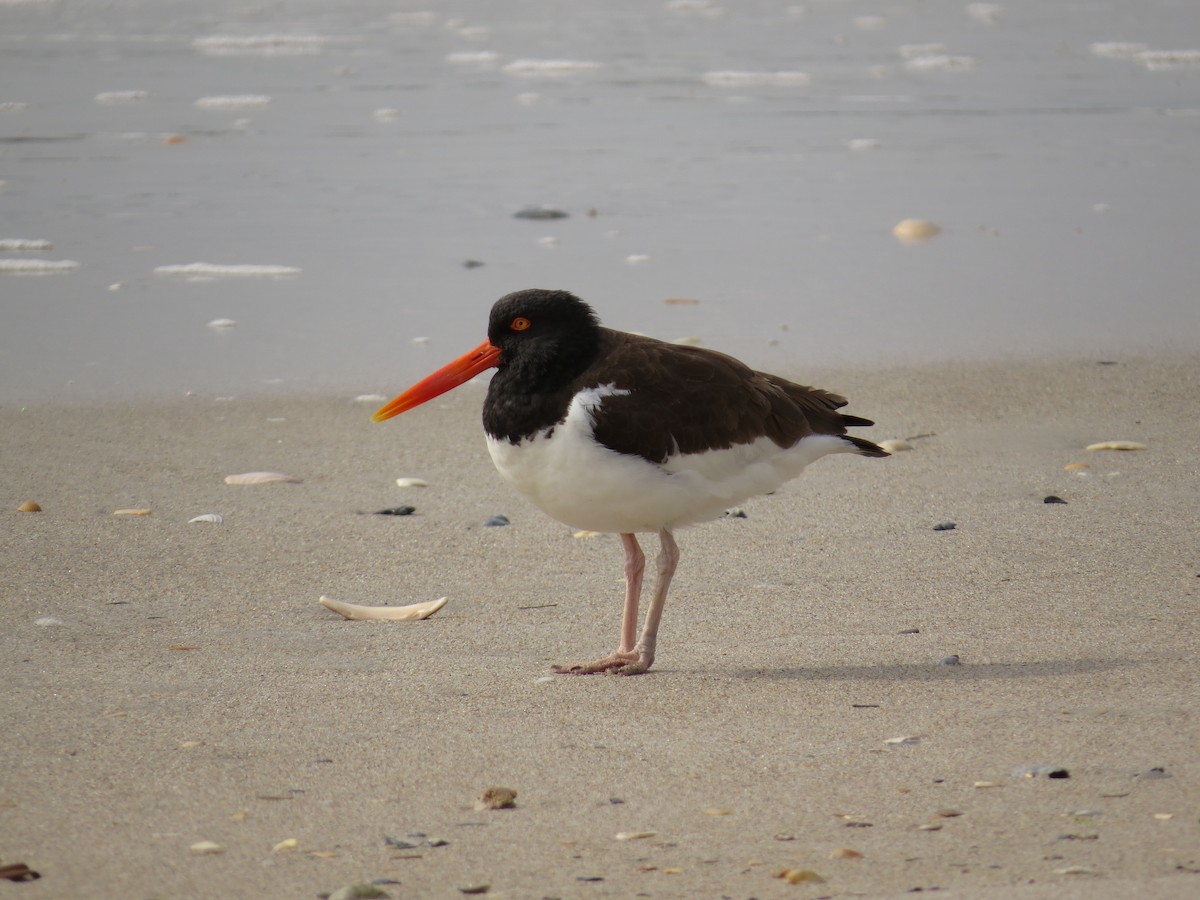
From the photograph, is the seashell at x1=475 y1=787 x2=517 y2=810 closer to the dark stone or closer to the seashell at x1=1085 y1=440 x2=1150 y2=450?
the dark stone

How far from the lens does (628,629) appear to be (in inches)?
179

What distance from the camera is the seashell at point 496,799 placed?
11.3 feet

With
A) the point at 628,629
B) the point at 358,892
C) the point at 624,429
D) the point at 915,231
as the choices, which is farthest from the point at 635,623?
the point at 915,231

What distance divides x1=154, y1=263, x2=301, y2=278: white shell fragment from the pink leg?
5.40 metres

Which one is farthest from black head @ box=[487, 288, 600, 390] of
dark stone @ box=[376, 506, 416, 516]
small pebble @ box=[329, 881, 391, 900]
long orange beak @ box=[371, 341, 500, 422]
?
small pebble @ box=[329, 881, 391, 900]

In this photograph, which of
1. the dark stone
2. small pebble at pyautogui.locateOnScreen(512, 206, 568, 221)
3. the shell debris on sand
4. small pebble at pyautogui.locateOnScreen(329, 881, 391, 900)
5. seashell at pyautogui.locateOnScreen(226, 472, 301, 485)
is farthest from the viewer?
small pebble at pyautogui.locateOnScreen(512, 206, 568, 221)

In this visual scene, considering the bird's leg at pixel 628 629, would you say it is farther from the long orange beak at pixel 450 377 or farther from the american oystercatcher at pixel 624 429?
the long orange beak at pixel 450 377

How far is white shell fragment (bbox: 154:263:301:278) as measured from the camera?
373 inches

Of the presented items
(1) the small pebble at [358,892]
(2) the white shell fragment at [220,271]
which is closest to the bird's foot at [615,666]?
(1) the small pebble at [358,892]

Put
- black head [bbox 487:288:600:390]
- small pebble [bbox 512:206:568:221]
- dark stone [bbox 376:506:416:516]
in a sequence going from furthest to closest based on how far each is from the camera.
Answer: small pebble [bbox 512:206:568:221] < dark stone [bbox 376:506:416:516] < black head [bbox 487:288:600:390]

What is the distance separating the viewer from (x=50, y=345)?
26.6 ft

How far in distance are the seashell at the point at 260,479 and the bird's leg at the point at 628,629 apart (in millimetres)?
2128

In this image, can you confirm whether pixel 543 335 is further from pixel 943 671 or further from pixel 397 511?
pixel 397 511

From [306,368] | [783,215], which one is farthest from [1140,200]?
[306,368]
